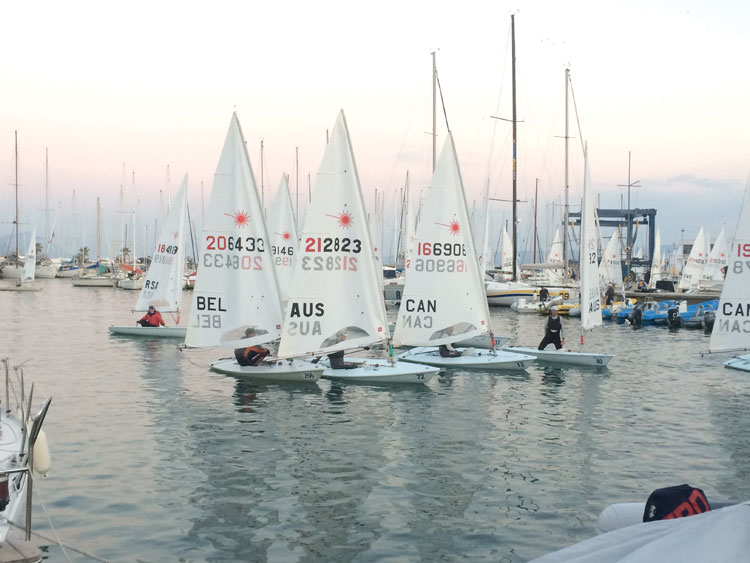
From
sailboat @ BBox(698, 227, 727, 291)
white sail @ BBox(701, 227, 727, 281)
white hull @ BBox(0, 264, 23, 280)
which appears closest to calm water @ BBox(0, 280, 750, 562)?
sailboat @ BBox(698, 227, 727, 291)

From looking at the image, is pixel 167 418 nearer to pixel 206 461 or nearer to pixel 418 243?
pixel 206 461

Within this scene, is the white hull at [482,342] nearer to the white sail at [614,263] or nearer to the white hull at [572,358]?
the white hull at [572,358]

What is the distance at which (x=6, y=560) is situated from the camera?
8055mm

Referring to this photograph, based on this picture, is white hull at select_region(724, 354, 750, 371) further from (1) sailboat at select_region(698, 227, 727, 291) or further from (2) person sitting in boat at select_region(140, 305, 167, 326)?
(1) sailboat at select_region(698, 227, 727, 291)

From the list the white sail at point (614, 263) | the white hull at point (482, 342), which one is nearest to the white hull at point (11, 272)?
the white sail at point (614, 263)

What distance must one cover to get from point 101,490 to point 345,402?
869 centimetres

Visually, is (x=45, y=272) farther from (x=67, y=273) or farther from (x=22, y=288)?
(x=22, y=288)

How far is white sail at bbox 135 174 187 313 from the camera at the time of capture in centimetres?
3762

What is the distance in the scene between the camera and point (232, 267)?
939 inches

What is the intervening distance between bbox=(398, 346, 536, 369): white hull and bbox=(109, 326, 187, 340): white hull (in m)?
12.7

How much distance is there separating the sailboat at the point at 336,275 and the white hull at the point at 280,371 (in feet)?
2.09

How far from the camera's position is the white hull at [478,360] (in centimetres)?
2548

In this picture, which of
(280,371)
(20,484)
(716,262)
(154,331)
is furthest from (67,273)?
(20,484)

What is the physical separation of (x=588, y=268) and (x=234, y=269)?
13.9 m
